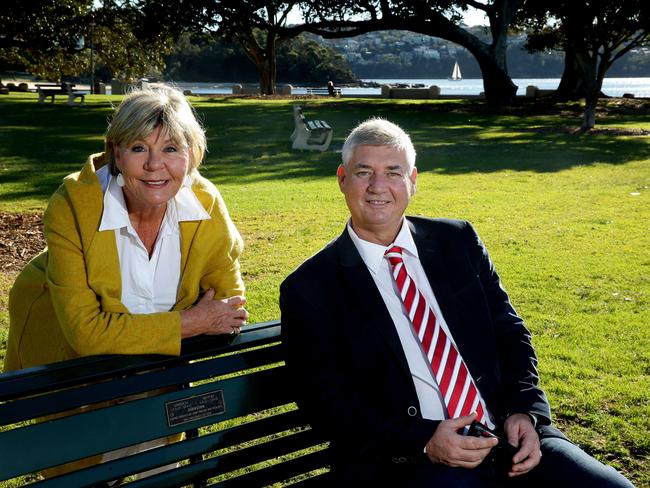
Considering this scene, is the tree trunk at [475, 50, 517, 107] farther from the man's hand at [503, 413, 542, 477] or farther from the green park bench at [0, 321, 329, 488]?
the green park bench at [0, 321, 329, 488]

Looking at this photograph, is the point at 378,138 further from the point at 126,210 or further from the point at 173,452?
the point at 173,452

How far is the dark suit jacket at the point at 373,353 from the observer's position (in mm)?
2541

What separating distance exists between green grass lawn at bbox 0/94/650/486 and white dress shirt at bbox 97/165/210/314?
2.42 metres

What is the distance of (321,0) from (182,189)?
31.4m

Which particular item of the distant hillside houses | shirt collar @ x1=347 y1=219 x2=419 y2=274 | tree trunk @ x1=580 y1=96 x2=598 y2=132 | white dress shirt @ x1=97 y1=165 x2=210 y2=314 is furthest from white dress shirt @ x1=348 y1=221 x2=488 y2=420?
the distant hillside houses

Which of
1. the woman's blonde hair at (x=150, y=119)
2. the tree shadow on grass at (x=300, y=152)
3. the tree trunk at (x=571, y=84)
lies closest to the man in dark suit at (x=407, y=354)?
the woman's blonde hair at (x=150, y=119)

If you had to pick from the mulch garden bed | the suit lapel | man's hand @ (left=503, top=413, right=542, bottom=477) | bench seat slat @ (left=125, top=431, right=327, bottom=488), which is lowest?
the mulch garden bed

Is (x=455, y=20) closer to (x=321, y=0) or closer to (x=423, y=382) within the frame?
(x=321, y=0)

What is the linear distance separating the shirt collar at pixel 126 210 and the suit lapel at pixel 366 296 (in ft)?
1.89

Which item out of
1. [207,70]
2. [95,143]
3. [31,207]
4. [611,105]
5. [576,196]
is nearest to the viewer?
[31,207]

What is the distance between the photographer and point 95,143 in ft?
59.3

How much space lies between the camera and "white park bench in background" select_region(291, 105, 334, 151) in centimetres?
1698

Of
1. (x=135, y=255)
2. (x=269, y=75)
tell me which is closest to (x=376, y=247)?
(x=135, y=255)

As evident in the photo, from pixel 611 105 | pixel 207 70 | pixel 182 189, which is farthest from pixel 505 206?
pixel 207 70
